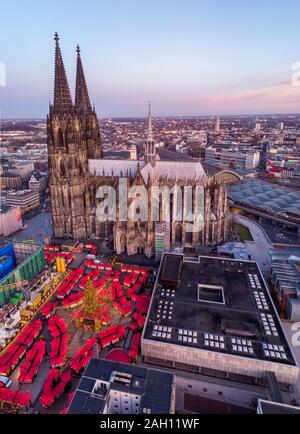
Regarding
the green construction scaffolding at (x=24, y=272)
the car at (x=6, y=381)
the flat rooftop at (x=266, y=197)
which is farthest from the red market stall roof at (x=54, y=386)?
the flat rooftop at (x=266, y=197)

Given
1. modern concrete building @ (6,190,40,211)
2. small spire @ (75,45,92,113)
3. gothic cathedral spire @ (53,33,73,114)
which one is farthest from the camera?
modern concrete building @ (6,190,40,211)

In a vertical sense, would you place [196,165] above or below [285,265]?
above

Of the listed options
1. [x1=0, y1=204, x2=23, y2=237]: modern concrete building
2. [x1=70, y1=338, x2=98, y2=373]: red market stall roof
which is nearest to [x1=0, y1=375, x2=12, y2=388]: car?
[x1=70, y1=338, x2=98, y2=373]: red market stall roof

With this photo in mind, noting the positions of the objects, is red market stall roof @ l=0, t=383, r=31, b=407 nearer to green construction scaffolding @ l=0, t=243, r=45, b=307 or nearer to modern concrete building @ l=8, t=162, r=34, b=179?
green construction scaffolding @ l=0, t=243, r=45, b=307

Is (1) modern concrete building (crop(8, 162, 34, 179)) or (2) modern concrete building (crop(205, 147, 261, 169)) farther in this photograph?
(2) modern concrete building (crop(205, 147, 261, 169))

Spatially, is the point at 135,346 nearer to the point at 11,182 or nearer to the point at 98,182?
the point at 98,182

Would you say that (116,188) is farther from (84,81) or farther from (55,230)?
(84,81)

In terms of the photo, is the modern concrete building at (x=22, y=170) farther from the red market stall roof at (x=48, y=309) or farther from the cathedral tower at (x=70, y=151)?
the red market stall roof at (x=48, y=309)

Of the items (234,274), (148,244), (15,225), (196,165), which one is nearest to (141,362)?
(234,274)
